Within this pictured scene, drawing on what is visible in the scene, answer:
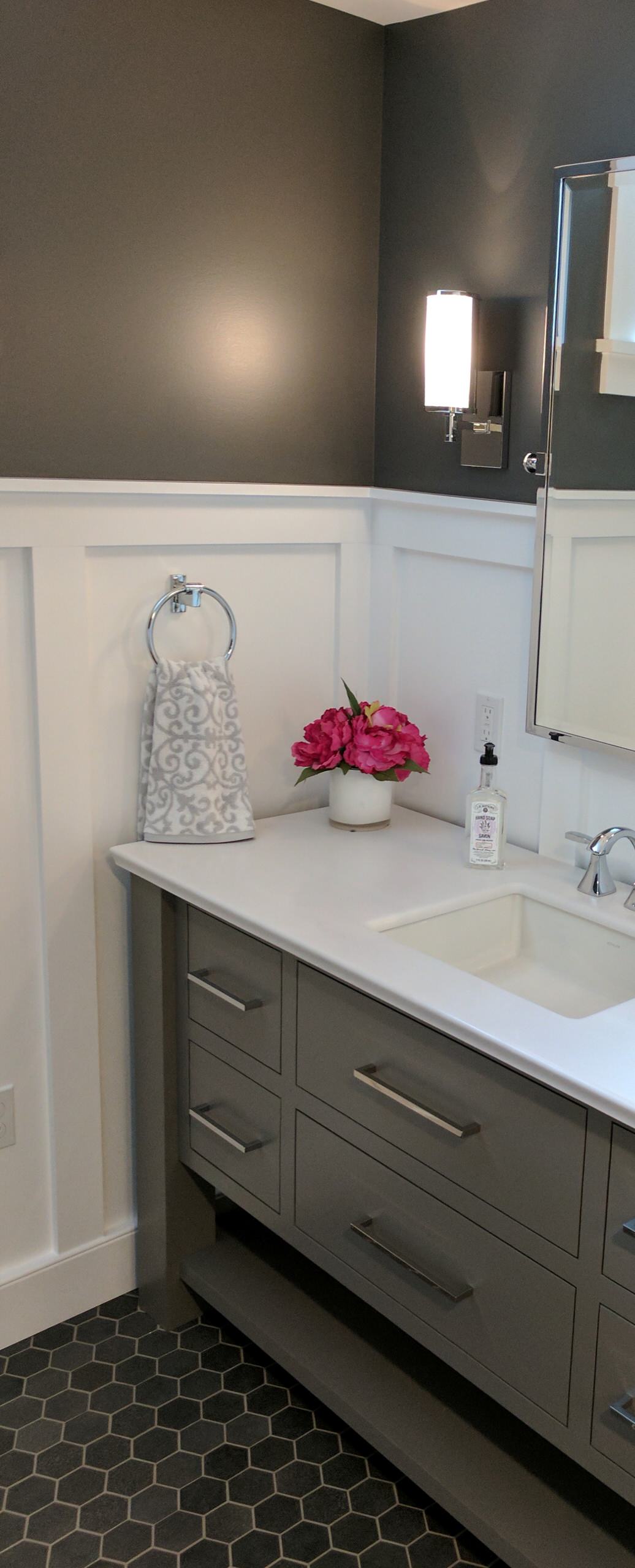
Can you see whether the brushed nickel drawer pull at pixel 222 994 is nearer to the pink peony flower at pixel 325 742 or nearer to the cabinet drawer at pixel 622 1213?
the pink peony flower at pixel 325 742

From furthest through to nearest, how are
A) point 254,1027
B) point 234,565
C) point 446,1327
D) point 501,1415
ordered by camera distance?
point 234,565
point 254,1027
point 501,1415
point 446,1327

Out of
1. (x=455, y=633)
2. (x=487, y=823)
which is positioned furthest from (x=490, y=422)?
(x=487, y=823)

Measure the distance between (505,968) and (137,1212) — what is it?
804mm

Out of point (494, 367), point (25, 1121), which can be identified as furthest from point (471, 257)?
point (25, 1121)

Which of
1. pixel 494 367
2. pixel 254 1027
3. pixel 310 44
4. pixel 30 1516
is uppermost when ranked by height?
pixel 310 44

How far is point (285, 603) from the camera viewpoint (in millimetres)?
2201

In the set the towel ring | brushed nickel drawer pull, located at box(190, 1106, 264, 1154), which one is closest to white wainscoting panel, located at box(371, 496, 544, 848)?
the towel ring

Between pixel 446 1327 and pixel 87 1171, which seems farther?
pixel 87 1171

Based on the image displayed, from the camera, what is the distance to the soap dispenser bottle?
1.93m

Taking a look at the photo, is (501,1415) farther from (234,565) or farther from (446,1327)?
(234,565)

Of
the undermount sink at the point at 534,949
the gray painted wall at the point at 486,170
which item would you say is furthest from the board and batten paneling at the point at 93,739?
the undermount sink at the point at 534,949

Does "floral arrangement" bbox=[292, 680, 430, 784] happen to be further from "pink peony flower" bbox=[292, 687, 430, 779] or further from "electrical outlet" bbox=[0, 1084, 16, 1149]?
"electrical outlet" bbox=[0, 1084, 16, 1149]

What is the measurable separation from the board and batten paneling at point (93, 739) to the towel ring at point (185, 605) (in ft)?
0.08

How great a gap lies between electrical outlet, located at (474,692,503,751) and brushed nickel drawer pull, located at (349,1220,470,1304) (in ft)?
2.61
